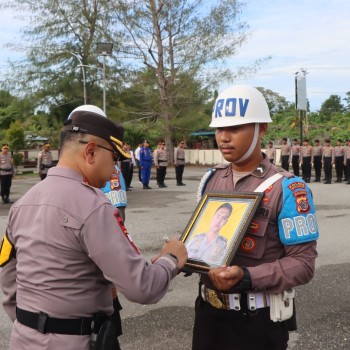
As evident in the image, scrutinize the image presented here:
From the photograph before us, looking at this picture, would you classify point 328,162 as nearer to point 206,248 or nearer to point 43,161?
point 43,161

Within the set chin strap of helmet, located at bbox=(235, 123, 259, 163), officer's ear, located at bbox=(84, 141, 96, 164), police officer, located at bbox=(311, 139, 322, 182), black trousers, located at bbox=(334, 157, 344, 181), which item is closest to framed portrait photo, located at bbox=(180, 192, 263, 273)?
chin strap of helmet, located at bbox=(235, 123, 259, 163)

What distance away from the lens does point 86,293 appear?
1.79 m

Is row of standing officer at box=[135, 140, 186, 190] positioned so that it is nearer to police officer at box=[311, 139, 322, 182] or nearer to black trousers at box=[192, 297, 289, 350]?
police officer at box=[311, 139, 322, 182]

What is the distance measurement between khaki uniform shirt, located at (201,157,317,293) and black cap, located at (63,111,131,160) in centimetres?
61

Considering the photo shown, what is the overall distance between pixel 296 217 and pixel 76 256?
3.07 feet

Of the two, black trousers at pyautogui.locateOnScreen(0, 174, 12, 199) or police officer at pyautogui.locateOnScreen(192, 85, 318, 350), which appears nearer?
police officer at pyautogui.locateOnScreen(192, 85, 318, 350)

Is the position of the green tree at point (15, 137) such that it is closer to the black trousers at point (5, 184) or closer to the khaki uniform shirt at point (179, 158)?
the khaki uniform shirt at point (179, 158)

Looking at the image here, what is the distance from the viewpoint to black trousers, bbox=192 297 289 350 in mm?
2158

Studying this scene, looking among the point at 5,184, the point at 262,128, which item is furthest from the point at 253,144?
the point at 5,184

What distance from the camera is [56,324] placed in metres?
1.76

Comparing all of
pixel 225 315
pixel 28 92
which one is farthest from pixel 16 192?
pixel 28 92

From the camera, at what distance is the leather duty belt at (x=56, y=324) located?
1755 millimetres

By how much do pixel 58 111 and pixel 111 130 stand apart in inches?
1495

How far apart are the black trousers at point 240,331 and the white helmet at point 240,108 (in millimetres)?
852
